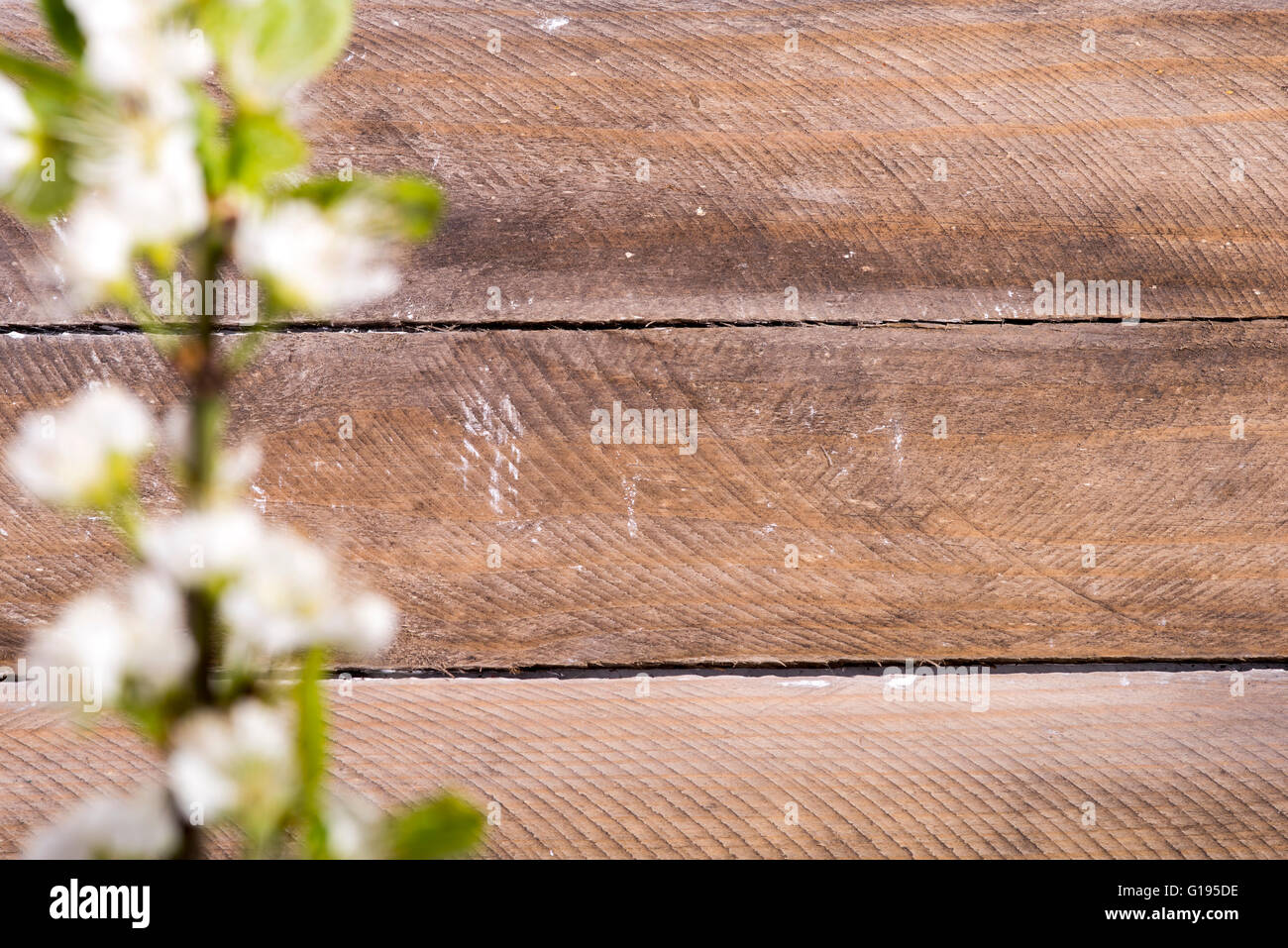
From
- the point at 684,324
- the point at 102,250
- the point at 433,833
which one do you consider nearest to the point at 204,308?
the point at 102,250

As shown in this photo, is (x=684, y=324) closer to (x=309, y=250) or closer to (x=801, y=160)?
(x=801, y=160)

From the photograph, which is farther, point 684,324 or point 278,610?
point 684,324

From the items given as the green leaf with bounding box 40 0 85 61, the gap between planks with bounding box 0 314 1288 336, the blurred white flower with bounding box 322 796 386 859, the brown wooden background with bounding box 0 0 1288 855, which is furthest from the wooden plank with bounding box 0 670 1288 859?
the green leaf with bounding box 40 0 85 61

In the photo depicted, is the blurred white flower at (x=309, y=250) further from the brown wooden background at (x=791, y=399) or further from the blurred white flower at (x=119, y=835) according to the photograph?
the brown wooden background at (x=791, y=399)

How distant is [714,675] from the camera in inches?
24.2

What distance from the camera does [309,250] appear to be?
0.68 ft

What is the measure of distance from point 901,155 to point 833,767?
39cm

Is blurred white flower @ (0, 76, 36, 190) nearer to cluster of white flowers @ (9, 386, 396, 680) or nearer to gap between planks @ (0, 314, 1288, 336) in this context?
cluster of white flowers @ (9, 386, 396, 680)

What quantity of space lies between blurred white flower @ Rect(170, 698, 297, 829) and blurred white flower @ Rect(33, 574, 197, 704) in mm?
11

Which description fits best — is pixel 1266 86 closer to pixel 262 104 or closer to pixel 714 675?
pixel 714 675

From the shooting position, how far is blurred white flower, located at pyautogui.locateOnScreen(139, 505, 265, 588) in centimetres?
20

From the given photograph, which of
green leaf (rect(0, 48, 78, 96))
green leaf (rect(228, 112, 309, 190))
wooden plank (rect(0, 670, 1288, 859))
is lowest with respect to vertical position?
wooden plank (rect(0, 670, 1288, 859))

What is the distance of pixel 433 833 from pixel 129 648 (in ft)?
0.25
